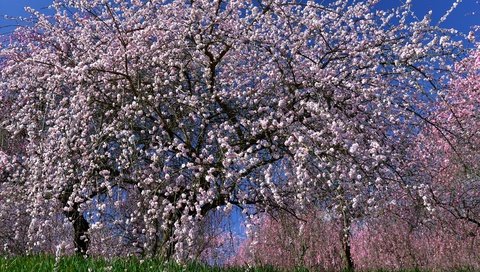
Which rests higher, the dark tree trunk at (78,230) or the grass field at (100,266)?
the dark tree trunk at (78,230)

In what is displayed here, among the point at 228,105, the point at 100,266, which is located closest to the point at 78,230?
the point at 100,266

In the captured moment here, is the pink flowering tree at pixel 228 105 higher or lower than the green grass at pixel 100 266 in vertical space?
higher

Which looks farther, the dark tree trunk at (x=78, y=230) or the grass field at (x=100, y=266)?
the dark tree trunk at (x=78, y=230)

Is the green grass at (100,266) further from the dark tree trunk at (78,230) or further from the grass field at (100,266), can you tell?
the dark tree trunk at (78,230)

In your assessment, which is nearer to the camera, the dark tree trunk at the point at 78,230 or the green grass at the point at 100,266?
the green grass at the point at 100,266

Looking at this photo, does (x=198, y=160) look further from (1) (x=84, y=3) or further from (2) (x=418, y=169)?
(2) (x=418, y=169)

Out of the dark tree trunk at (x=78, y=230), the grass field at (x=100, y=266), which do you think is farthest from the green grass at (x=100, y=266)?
the dark tree trunk at (x=78, y=230)

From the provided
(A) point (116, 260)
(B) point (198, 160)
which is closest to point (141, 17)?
(B) point (198, 160)

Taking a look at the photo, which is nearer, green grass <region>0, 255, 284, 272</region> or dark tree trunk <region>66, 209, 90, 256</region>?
green grass <region>0, 255, 284, 272</region>

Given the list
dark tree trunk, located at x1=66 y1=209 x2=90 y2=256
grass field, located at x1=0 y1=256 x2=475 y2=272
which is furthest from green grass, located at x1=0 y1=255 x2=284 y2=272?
dark tree trunk, located at x1=66 y1=209 x2=90 y2=256

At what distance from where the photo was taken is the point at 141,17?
25.2 feet

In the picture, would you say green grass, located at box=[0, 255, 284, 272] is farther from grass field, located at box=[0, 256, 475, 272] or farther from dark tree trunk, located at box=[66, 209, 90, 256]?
dark tree trunk, located at box=[66, 209, 90, 256]

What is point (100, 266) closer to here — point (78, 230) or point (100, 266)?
point (100, 266)

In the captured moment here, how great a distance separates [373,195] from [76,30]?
586 cm
